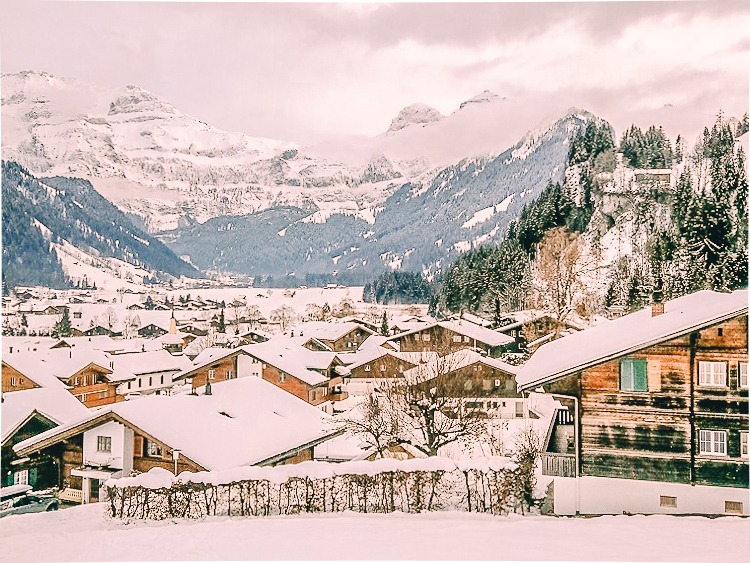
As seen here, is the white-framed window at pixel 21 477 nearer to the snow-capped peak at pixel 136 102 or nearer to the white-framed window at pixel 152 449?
the white-framed window at pixel 152 449

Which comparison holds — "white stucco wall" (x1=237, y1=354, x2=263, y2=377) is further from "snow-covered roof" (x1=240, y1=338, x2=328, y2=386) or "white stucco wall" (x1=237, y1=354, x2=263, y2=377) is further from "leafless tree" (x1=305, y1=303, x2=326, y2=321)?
"leafless tree" (x1=305, y1=303, x2=326, y2=321)

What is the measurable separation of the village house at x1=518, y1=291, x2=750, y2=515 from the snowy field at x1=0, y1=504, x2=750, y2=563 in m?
0.18

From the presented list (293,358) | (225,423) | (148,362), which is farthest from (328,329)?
(148,362)

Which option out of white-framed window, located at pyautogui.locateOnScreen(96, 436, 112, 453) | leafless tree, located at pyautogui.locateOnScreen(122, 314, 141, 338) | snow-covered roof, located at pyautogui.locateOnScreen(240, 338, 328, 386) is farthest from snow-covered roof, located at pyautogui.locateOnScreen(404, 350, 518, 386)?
white-framed window, located at pyautogui.locateOnScreen(96, 436, 112, 453)

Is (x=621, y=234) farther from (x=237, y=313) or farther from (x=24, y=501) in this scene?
(x=24, y=501)

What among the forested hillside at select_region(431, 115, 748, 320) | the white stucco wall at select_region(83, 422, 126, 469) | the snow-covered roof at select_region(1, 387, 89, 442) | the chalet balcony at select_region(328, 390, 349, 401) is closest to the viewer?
the white stucco wall at select_region(83, 422, 126, 469)

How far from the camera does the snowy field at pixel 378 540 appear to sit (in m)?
4.92

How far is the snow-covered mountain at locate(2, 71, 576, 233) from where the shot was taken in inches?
222

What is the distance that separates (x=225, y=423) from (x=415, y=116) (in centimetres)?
287

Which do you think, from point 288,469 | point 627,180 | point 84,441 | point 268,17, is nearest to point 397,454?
point 288,469

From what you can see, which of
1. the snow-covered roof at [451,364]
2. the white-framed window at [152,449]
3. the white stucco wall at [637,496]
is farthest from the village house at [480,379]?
the white-framed window at [152,449]

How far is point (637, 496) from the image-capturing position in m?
5.24

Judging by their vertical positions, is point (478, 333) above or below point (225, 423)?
above

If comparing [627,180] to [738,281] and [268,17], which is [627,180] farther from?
[268,17]
